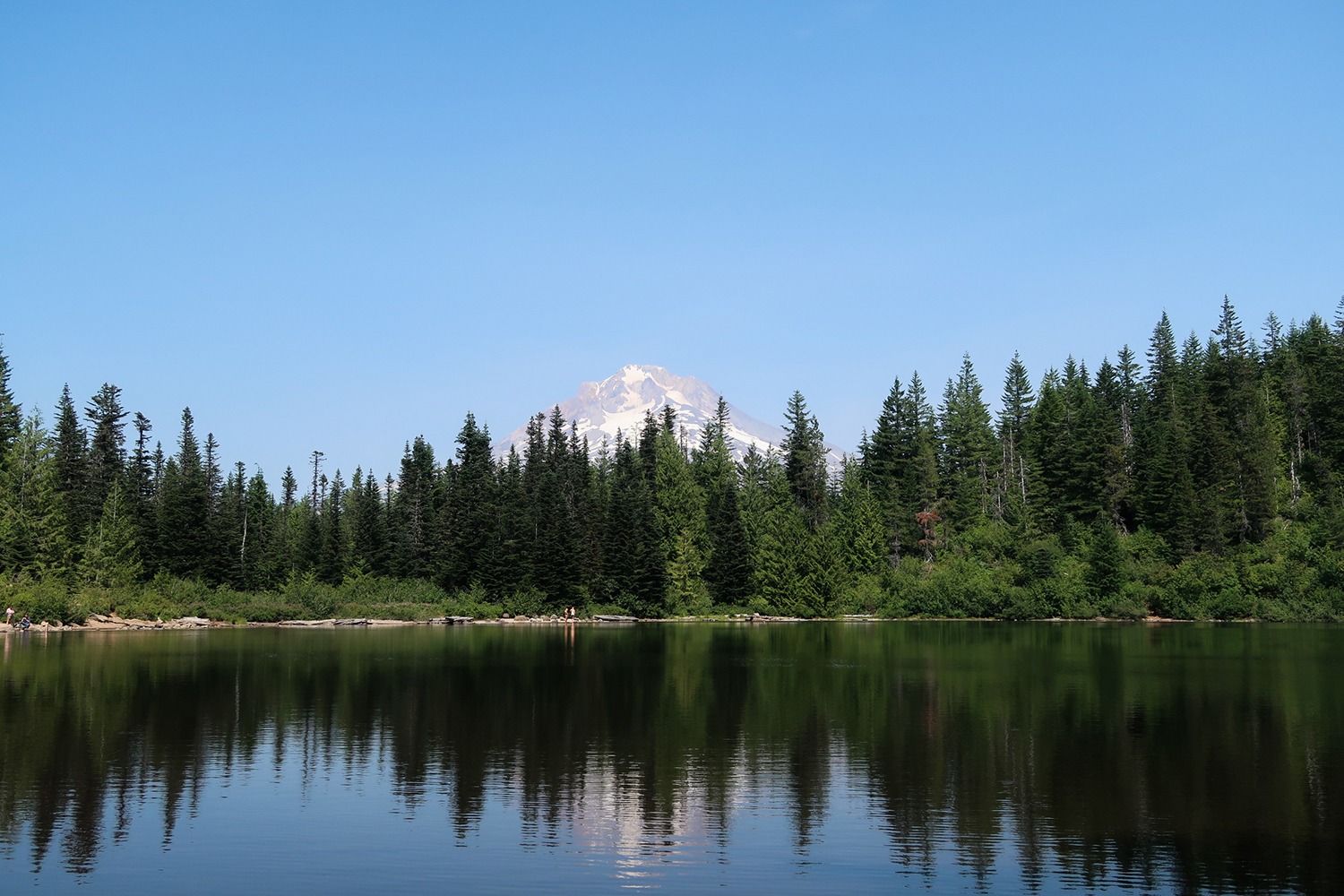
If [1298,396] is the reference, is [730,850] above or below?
below

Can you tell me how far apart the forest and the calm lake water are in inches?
2280

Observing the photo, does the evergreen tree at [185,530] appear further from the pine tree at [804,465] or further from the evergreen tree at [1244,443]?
the evergreen tree at [1244,443]

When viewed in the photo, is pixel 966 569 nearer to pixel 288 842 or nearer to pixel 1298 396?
pixel 1298 396

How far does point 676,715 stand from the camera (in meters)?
36.5

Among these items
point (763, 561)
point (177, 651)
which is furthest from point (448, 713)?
point (763, 561)

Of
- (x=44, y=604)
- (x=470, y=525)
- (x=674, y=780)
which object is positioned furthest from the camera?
(x=470, y=525)

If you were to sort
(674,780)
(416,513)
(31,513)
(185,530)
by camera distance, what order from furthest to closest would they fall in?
(416,513)
(185,530)
(31,513)
(674,780)

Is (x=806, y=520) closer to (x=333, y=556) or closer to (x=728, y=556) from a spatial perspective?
(x=728, y=556)

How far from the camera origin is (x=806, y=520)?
13812 cm

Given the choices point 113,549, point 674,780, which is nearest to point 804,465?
point 113,549

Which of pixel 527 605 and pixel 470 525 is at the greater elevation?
pixel 470 525

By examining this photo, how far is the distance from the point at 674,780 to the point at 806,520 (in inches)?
4494

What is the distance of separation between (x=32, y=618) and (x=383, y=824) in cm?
8086

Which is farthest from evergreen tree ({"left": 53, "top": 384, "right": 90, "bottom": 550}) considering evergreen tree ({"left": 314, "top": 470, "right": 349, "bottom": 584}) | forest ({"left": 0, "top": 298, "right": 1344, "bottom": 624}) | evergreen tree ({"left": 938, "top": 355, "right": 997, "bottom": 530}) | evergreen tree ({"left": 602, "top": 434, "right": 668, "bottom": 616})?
evergreen tree ({"left": 938, "top": 355, "right": 997, "bottom": 530})
